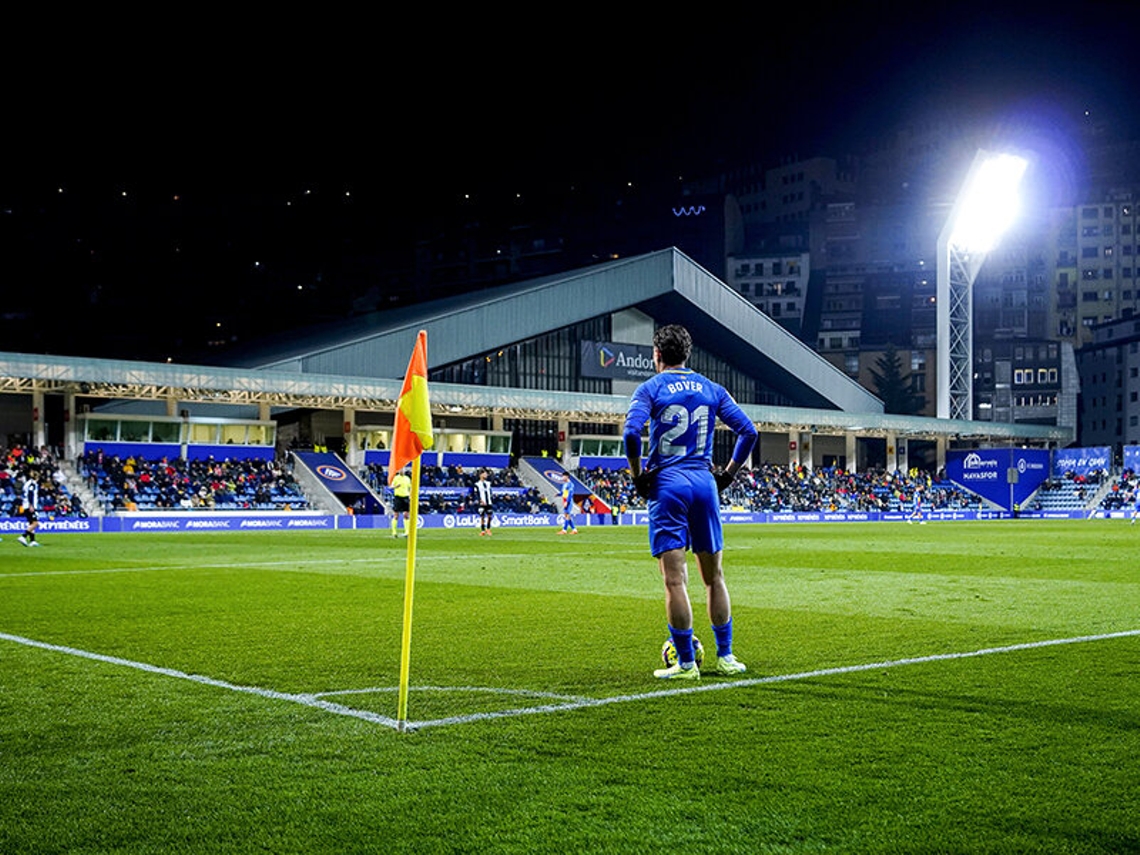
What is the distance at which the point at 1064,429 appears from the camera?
88438 millimetres

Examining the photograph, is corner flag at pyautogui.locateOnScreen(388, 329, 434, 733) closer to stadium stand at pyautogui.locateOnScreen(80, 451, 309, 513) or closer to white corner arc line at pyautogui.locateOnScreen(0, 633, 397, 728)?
white corner arc line at pyautogui.locateOnScreen(0, 633, 397, 728)

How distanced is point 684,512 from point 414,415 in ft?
6.79

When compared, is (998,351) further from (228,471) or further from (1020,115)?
(228,471)

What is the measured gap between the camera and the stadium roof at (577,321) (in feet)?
190

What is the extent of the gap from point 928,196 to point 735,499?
263ft

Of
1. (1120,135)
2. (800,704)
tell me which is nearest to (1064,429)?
(1120,135)

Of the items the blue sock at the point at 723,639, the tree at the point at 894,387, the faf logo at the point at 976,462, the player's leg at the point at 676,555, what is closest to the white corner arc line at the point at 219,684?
the player's leg at the point at 676,555

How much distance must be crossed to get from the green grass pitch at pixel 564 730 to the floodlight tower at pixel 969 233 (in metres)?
A: 67.6

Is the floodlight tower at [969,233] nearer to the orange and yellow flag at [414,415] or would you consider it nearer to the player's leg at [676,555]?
the player's leg at [676,555]

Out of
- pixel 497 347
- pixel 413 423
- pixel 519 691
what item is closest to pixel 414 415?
pixel 413 423

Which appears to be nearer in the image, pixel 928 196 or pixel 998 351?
pixel 998 351

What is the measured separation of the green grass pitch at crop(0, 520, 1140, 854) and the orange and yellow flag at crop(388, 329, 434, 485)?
1.50 metres

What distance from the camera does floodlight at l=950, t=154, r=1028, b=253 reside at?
73.9 meters

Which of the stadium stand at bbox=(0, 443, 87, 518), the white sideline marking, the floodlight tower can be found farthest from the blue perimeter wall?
the white sideline marking
